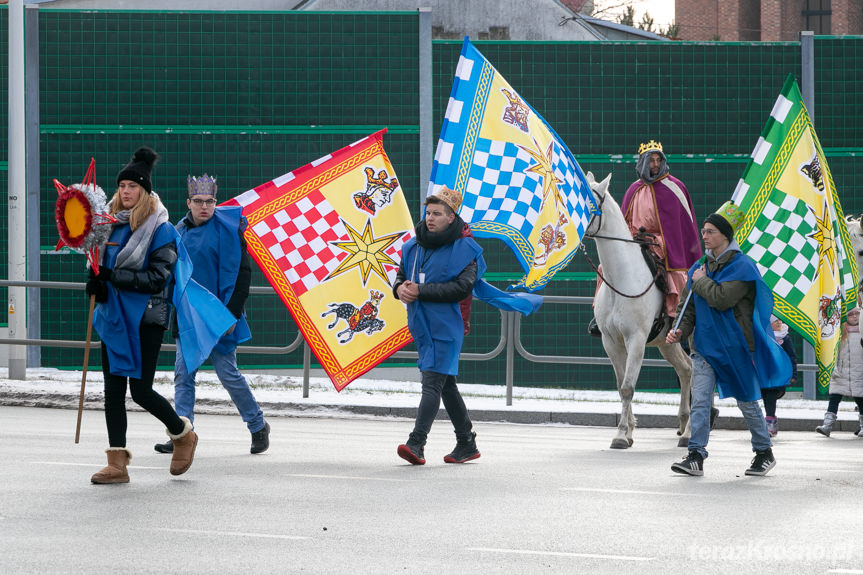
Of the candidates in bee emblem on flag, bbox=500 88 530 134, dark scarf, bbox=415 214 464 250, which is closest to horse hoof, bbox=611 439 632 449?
dark scarf, bbox=415 214 464 250

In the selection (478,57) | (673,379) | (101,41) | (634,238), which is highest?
(101,41)

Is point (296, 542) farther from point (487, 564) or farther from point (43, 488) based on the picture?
point (43, 488)

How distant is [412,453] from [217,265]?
75.9 inches

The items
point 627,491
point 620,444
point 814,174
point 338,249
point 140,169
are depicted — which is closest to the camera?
point 140,169

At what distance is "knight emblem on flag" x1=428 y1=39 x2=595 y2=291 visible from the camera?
10.8 metres

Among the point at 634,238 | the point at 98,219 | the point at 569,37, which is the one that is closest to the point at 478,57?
the point at 634,238

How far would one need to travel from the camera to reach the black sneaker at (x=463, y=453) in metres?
9.37

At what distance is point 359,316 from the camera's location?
1147cm

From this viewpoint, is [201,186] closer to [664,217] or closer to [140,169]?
[140,169]

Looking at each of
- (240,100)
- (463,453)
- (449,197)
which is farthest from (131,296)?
(240,100)

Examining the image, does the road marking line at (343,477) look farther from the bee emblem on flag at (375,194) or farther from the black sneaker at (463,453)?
the bee emblem on flag at (375,194)

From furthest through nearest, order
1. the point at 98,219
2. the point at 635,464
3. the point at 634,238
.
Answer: the point at 634,238, the point at 635,464, the point at 98,219

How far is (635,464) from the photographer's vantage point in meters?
9.54

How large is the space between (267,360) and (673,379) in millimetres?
5701
